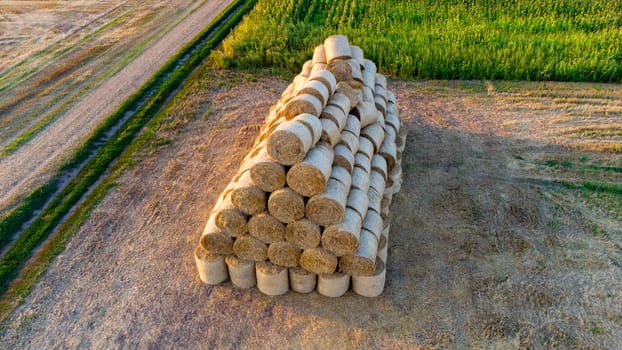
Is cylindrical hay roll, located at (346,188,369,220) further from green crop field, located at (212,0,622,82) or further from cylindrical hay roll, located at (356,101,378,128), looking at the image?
green crop field, located at (212,0,622,82)

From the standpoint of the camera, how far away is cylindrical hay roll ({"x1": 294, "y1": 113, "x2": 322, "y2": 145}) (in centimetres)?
947

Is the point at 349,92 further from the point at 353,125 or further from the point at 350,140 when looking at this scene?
the point at 350,140

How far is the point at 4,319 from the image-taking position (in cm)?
956

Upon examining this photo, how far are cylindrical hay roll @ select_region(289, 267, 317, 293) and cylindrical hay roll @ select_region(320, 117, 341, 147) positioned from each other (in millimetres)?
2713

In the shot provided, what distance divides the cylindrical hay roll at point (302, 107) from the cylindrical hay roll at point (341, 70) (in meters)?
2.51

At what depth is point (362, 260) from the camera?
30.7ft

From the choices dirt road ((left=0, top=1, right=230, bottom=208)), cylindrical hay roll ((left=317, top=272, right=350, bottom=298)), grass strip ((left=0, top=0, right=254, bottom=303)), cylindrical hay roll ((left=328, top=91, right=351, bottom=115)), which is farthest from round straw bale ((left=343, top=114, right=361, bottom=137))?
dirt road ((left=0, top=1, right=230, bottom=208))

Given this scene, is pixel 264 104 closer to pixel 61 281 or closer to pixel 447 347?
pixel 61 281

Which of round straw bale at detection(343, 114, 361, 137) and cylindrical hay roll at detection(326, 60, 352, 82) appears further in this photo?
cylindrical hay roll at detection(326, 60, 352, 82)

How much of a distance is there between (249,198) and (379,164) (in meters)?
3.72

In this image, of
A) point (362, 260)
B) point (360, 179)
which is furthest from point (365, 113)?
point (362, 260)

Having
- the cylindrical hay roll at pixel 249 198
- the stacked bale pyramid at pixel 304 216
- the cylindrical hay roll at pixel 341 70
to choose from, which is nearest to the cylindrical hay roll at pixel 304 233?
the stacked bale pyramid at pixel 304 216

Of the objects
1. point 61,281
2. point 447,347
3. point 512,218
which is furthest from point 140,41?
point 447,347

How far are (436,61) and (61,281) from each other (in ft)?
50.7
